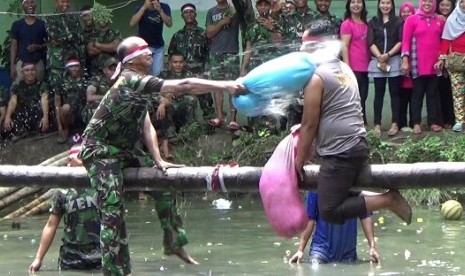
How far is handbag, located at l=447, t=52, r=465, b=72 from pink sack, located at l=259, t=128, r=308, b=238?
8.97m

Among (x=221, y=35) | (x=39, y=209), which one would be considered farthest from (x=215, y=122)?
(x=39, y=209)

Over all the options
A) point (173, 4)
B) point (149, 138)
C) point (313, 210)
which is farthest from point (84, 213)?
point (173, 4)

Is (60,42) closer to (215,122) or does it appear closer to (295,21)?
(215,122)

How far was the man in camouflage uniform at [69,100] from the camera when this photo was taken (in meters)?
17.5

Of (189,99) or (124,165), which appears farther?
(189,99)

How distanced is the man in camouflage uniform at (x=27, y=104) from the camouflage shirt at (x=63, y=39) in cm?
36

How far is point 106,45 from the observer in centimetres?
1767

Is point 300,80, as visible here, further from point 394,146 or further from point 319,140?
point 394,146

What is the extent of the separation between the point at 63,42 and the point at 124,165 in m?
9.54

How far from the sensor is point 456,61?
16000 millimetres

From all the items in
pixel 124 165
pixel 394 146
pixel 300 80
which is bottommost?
pixel 394 146

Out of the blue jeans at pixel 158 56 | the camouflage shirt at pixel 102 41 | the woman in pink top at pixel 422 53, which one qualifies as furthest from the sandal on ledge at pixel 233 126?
the woman in pink top at pixel 422 53

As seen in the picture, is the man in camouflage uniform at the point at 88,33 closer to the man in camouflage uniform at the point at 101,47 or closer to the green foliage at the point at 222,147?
the man in camouflage uniform at the point at 101,47

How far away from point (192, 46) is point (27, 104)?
2.86 metres
